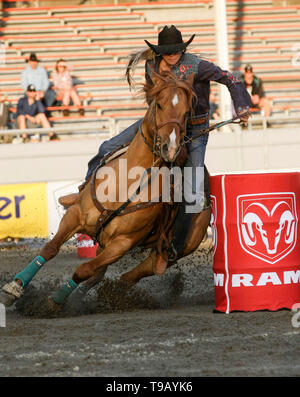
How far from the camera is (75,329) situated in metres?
5.27

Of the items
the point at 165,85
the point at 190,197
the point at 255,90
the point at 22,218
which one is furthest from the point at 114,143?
the point at 255,90

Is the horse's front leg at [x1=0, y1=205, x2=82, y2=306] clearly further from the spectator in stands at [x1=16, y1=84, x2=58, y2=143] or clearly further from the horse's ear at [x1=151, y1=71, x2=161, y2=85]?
the spectator in stands at [x1=16, y1=84, x2=58, y2=143]

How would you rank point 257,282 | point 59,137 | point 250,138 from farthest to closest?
point 59,137
point 250,138
point 257,282

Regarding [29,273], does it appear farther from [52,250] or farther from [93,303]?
[93,303]

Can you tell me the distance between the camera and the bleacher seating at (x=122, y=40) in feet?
58.4

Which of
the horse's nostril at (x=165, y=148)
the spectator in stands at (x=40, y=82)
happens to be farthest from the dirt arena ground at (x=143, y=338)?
the spectator in stands at (x=40, y=82)

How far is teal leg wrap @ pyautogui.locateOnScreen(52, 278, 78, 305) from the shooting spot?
6.02 metres

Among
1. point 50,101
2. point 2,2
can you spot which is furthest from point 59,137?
point 2,2

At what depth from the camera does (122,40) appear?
1922cm

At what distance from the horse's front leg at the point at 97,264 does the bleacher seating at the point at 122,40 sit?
11.3 metres

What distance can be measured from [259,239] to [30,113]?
10376 mm

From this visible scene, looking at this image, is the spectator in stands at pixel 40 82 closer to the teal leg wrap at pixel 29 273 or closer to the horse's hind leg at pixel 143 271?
the horse's hind leg at pixel 143 271

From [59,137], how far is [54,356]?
38.6 feet
